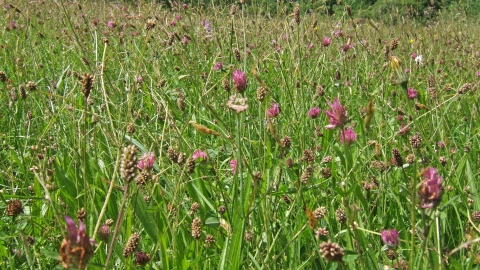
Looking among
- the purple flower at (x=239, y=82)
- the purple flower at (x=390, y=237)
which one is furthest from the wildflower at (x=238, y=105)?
the purple flower at (x=390, y=237)

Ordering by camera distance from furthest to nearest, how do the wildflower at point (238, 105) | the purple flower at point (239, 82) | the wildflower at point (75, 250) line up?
the purple flower at point (239, 82) → the wildflower at point (238, 105) → the wildflower at point (75, 250)

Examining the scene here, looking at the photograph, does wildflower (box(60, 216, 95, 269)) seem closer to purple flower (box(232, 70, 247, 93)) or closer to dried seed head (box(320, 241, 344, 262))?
dried seed head (box(320, 241, 344, 262))

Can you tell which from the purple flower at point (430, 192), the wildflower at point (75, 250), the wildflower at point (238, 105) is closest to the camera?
the wildflower at point (75, 250)

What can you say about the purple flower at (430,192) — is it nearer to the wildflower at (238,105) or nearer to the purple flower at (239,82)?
the wildflower at (238,105)

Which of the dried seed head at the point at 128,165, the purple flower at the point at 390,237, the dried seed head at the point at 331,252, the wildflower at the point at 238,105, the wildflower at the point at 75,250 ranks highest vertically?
the dried seed head at the point at 128,165

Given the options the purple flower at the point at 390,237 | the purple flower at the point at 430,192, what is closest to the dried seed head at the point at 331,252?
the purple flower at the point at 430,192

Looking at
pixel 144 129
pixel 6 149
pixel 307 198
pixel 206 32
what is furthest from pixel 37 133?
pixel 206 32

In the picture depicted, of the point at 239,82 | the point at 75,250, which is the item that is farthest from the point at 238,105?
the point at 75,250

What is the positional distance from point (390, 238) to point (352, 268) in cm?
20

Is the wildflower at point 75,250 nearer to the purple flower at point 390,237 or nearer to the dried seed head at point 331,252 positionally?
the dried seed head at point 331,252

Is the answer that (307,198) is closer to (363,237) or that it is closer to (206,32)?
(363,237)

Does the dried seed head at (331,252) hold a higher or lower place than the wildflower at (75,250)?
lower

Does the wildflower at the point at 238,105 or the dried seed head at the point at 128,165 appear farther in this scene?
the wildflower at the point at 238,105


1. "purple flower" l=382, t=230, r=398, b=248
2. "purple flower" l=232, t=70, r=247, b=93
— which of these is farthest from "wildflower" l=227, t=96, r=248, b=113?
"purple flower" l=382, t=230, r=398, b=248
